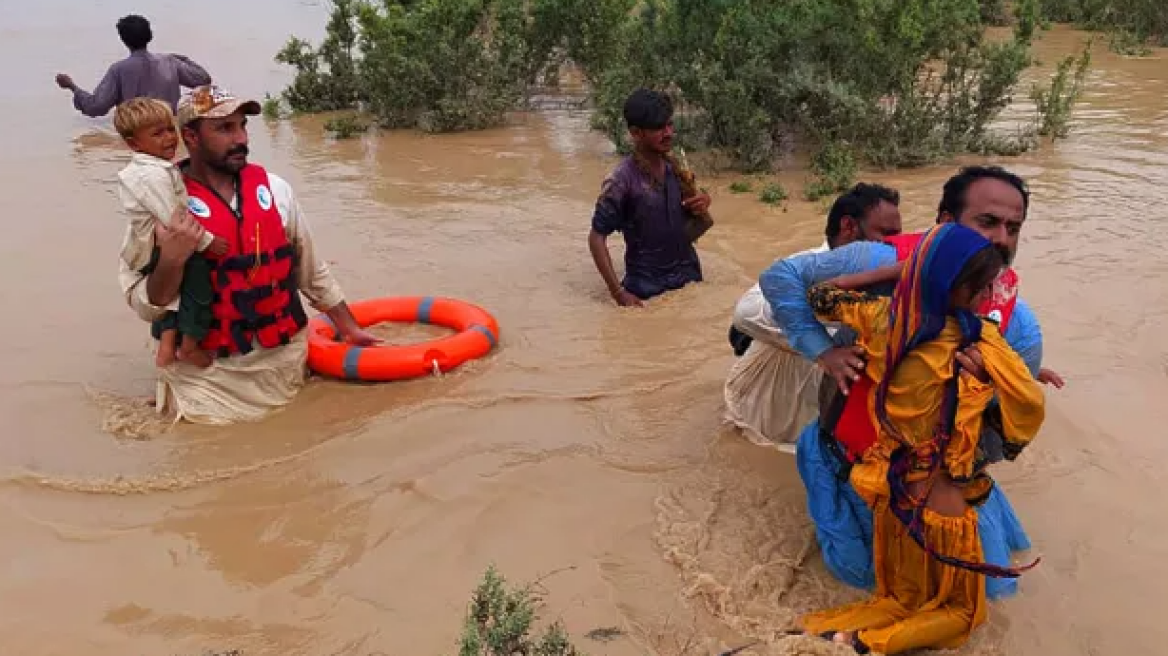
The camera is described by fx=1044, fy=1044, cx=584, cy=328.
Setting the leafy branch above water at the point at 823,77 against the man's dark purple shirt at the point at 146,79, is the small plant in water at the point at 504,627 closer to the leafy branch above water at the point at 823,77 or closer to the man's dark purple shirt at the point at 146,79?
the leafy branch above water at the point at 823,77

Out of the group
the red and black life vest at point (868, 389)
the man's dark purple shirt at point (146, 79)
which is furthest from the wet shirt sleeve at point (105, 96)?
the red and black life vest at point (868, 389)

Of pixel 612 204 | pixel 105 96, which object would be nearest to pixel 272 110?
pixel 105 96

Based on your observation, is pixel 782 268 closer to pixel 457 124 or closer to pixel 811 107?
pixel 811 107

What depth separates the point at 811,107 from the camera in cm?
875

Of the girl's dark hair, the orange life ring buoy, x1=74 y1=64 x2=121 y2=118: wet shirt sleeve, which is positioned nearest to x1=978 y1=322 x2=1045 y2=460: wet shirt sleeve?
the girl's dark hair

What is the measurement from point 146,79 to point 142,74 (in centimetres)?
6

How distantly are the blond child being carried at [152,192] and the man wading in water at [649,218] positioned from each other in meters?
2.23

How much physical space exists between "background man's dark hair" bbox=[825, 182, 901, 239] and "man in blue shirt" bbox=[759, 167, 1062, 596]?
1.66ft

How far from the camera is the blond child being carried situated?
4.23m

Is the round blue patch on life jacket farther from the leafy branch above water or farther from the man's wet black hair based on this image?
the leafy branch above water

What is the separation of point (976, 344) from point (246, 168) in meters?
3.16

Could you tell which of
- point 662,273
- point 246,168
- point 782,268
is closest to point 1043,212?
point 662,273

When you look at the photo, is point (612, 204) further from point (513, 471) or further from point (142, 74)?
point (142, 74)

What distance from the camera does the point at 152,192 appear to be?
4246 millimetres
